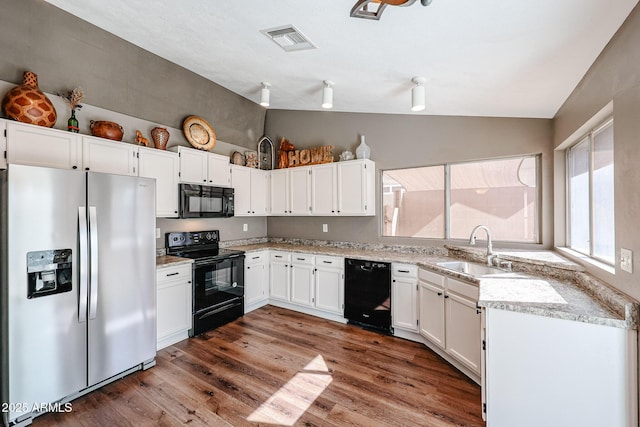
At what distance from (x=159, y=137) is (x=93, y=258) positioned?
5.33 ft

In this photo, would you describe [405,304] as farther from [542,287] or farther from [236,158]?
[236,158]

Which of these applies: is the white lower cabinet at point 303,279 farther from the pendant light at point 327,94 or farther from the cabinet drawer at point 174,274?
the pendant light at point 327,94

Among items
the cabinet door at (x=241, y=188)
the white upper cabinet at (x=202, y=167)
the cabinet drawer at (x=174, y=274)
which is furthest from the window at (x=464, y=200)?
the cabinet drawer at (x=174, y=274)

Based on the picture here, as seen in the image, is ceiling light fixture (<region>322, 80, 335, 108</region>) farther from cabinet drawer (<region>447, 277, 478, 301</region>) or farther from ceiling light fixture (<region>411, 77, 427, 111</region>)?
cabinet drawer (<region>447, 277, 478, 301</region>)

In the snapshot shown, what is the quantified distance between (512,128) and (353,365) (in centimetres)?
300

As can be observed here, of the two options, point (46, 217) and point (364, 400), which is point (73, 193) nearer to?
point (46, 217)

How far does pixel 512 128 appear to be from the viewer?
10.1 ft

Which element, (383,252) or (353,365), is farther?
(383,252)

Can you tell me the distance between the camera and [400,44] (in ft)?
6.99

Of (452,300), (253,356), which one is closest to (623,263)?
(452,300)

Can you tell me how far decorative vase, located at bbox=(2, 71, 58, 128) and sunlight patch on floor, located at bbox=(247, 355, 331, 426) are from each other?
2.85 m

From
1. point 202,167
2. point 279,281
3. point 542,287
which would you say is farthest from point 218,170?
point 542,287

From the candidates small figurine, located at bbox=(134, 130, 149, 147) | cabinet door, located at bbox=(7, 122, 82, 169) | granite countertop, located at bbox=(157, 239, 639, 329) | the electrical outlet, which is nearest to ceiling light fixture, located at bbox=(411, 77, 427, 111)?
granite countertop, located at bbox=(157, 239, 639, 329)

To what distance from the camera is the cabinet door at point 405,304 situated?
3.05 m
